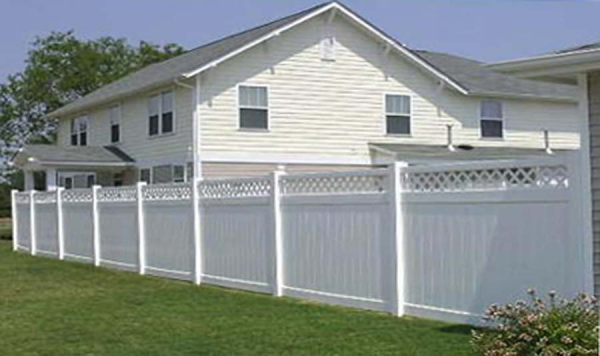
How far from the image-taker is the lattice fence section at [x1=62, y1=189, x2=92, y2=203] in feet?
68.6

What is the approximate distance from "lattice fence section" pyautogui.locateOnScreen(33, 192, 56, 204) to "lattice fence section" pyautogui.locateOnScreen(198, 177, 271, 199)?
28.3 feet

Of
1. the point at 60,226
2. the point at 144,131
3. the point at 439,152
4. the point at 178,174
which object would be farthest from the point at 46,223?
the point at 439,152

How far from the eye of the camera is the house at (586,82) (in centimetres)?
882

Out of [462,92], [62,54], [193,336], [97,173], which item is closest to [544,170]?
[193,336]

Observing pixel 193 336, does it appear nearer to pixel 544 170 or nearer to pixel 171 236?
pixel 544 170

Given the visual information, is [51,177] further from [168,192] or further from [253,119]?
[168,192]

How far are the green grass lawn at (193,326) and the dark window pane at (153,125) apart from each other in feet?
41.4

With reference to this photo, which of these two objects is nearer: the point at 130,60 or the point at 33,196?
the point at 33,196

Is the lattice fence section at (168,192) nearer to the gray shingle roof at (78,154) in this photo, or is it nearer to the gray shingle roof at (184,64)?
the gray shingle roof at (184,64)

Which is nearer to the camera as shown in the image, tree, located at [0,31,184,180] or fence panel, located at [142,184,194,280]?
fence panel, located at [142,184,194,280]

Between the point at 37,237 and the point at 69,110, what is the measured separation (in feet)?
36.3

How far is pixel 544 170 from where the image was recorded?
9172 mm

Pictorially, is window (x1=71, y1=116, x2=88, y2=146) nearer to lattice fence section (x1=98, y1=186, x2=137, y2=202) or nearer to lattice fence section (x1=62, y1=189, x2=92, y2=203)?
lattice fence section (x1=62, y1=189, x2=92, y2=203)

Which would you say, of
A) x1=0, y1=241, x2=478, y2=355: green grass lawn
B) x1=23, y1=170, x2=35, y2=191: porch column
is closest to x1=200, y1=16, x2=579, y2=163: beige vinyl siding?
x1=23, y1=170, x2=35, y2=191: porch column
